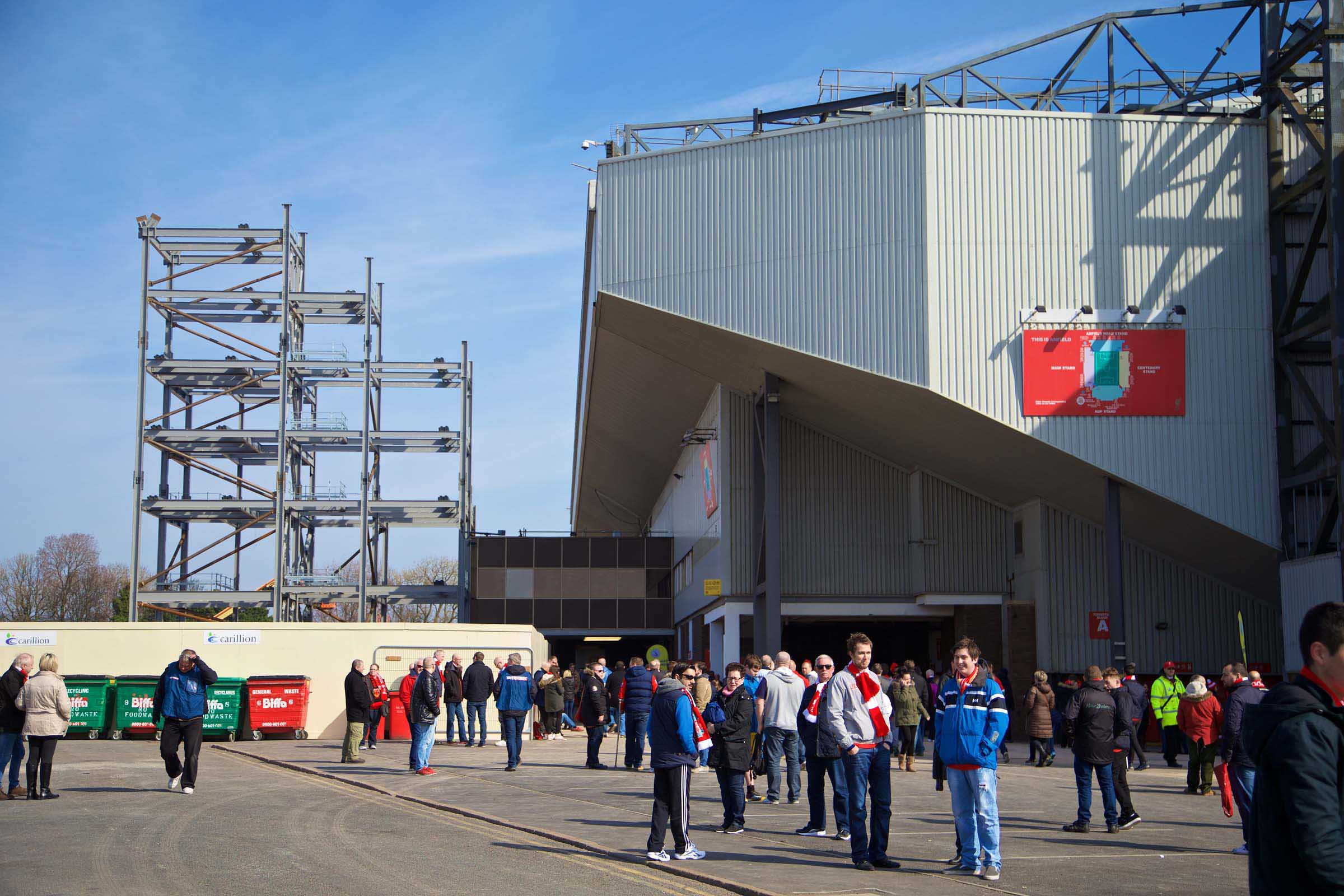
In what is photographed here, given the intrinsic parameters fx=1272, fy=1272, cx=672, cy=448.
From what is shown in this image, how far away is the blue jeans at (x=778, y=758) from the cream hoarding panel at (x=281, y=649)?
12.3 m

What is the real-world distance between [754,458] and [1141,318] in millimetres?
10138

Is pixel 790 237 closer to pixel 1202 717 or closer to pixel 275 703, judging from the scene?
pixel 275 703

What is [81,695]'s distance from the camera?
82.9 feet

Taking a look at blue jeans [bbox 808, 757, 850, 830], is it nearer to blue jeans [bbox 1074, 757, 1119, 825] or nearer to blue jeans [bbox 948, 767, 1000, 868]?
blue jeans [bbox 948, 767, 1000, 868]

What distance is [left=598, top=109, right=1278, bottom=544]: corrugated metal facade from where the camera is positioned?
2684 centimetres

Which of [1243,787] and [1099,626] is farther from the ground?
[1099,626]

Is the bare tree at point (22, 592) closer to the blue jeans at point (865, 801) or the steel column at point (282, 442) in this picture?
the steel column at point (282, 442)

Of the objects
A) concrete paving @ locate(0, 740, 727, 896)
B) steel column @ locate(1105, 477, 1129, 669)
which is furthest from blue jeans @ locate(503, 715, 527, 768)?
steel column @ locate(1105, 477, 1129, 669)

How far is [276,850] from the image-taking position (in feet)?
34.1

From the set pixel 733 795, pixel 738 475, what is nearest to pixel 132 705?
pixel 738 475

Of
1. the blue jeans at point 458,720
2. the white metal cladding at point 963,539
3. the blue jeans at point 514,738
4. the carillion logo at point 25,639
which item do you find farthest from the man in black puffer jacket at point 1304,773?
the white metal cladding at point 963,539

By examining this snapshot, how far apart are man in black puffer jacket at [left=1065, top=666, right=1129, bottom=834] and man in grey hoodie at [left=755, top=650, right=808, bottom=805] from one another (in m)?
2.93

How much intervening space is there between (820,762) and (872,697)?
1.87 metres

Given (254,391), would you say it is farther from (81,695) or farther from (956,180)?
(956,180)
